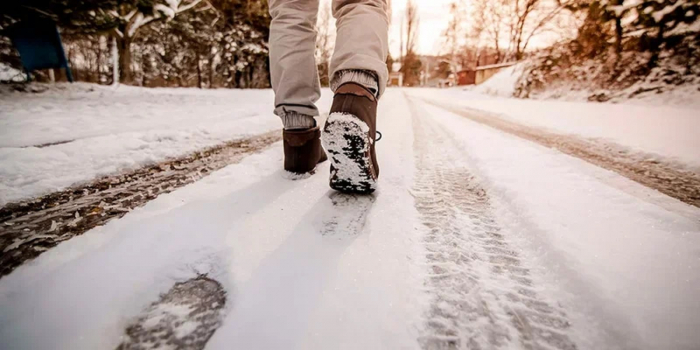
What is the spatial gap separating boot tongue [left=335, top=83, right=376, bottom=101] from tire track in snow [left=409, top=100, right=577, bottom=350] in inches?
14.2

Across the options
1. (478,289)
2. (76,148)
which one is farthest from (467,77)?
(478,289)

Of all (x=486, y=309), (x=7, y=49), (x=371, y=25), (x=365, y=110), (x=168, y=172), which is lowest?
(x=486, y=309)

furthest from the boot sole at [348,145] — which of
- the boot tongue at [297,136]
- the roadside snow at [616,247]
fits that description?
the roadside snow at [616,247]

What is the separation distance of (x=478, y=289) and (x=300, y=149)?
28.8 inches

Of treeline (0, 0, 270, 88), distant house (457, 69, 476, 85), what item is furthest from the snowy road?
distant house (457, 69, 476, 85)

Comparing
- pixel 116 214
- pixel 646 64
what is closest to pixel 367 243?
pixel 116 214

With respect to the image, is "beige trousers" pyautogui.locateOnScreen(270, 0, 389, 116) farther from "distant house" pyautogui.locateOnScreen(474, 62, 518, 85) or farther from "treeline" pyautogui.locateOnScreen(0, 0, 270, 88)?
"distant house" pyautogui.locateOnScreen(474, 62, 518, 85)

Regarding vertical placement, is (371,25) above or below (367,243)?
above

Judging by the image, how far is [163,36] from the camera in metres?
14.6

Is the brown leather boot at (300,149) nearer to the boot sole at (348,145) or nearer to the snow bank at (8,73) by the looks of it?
the boot sole at (348,145)

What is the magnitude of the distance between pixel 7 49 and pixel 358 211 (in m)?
8.08

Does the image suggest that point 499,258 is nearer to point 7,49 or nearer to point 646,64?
point 646,64

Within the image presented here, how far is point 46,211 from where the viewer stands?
2.25 ft

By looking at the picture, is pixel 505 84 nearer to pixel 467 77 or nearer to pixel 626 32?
pixel 626 32
